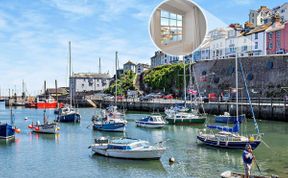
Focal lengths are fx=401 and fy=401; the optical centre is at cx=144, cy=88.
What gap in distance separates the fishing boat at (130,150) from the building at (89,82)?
A: 86.8 meters

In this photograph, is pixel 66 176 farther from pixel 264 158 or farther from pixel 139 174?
pixel 264 158

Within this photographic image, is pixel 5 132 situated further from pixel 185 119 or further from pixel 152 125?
pixel 185 119

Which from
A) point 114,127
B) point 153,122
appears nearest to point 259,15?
point 153,122

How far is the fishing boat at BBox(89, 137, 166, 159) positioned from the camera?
2056 cm

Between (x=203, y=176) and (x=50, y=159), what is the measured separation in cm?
904

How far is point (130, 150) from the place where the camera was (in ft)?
68.0

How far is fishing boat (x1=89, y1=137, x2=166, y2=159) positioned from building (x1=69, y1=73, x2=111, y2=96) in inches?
3419

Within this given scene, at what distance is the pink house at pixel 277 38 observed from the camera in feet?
190

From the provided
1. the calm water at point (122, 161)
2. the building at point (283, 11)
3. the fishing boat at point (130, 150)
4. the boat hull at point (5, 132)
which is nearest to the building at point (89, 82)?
the building at point (283, 11)

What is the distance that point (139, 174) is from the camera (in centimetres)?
1794

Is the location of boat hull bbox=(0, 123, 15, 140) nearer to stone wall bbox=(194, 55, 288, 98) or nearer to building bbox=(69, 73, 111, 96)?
stone wall bbox=(194, 55, 288, 98)

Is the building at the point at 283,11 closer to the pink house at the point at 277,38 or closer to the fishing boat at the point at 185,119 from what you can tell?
the pink house at the point at 277,38

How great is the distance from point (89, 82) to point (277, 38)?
62.9 metres

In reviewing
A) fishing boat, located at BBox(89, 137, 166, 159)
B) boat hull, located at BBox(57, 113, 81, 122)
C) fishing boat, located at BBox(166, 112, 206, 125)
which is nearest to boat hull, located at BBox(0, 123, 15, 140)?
fishing boat, located at BBox(89, 137, 166, 159)
